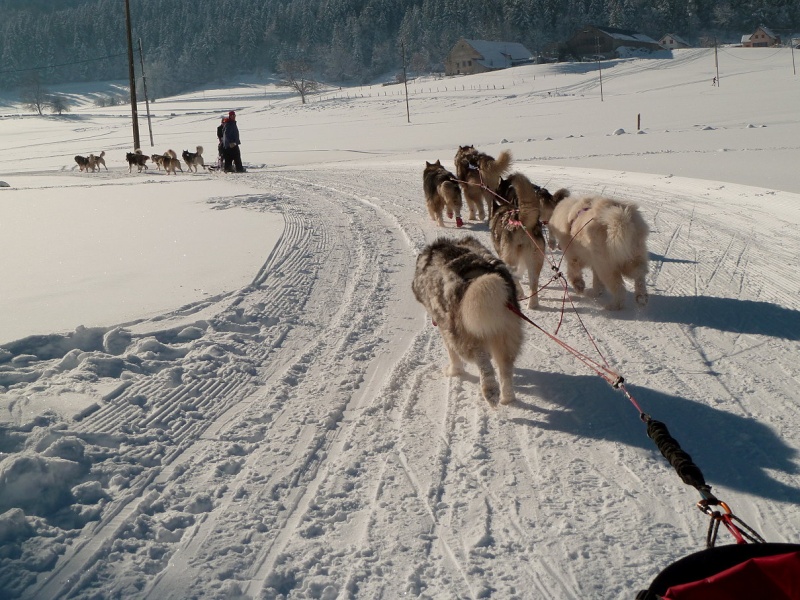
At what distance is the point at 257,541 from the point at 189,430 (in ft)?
4.42

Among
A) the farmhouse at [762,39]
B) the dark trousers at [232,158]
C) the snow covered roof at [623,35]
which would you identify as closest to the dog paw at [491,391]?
the dark trousers at [232,158]

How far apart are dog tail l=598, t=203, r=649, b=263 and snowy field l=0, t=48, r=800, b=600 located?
67 centimetres

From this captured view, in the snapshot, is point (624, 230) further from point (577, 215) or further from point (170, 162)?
point (170, 162)

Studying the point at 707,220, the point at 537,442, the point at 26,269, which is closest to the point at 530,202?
the point at 707,220

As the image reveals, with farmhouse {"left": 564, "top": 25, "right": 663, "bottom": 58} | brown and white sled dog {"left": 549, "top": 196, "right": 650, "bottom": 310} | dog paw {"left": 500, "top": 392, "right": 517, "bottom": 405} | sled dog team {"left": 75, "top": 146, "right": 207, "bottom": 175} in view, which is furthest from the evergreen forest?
dog paw {"left": 500, "top": 392, "right": 517, "bottom": 405}

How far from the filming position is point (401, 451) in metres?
3.92

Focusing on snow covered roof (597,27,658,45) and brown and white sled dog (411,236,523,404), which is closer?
brown and white sled dog (411,236,523,404)

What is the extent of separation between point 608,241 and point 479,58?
88.2m

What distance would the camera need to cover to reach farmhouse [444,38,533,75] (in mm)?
87438

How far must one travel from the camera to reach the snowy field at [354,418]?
294 centimetres

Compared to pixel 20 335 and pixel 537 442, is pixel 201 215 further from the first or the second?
pixel 537 442

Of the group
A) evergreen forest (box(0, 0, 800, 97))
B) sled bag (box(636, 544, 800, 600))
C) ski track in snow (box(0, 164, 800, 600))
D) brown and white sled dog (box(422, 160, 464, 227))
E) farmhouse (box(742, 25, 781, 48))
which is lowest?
ski track in snow (box(0, 164, 800, 600))

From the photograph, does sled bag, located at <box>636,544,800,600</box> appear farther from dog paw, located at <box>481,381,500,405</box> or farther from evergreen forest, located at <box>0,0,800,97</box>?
evergreen forest, located at <box>0,0,800,97</box>

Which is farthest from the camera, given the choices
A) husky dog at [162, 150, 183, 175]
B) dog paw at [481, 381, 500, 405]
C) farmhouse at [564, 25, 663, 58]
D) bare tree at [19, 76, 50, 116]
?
bare tree at [19, 76, 50, 116]
